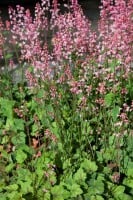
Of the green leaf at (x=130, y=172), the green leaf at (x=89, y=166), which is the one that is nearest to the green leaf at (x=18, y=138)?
the green leaf at (x=89, y=166)

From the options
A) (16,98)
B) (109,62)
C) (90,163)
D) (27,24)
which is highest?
(27,24)

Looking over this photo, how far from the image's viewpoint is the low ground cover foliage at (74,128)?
3.55 meters

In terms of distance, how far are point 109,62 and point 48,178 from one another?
1391 millimetres

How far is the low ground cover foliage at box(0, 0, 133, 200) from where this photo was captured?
3553 millimetres

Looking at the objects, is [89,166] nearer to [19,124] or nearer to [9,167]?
[9,167]

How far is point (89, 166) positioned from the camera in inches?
142

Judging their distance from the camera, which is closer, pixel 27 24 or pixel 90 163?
pixel 90 163

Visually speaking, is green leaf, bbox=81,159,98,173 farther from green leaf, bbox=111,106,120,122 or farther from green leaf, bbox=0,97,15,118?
green leaf, bbox=0,97,15,118

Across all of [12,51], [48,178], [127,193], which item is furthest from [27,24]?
[12,51]

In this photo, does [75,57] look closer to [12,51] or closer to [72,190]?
[72,190]

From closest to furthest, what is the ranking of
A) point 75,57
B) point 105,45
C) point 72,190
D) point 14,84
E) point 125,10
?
point 72,190 → point 125,10 → point 105,45 → point 75,57 → point 14,84

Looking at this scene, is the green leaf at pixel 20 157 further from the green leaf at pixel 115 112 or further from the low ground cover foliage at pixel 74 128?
the green leaf at pixel 115 112

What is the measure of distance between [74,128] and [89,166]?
0.50m

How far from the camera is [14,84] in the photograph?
4973 mm
